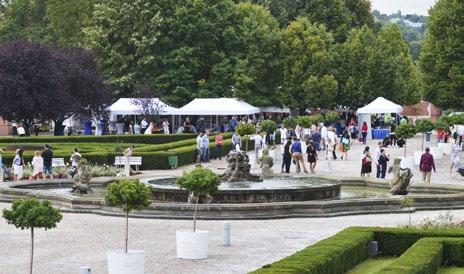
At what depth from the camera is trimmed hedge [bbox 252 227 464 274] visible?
58.5 feet

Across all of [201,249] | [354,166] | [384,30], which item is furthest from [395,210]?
[384,30]

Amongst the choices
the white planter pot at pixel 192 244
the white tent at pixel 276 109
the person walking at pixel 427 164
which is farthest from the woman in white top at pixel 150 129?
the white planter pot at pixel 192 244

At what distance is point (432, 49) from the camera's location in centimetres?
6569

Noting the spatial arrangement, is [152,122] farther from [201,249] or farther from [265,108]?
[201,249]

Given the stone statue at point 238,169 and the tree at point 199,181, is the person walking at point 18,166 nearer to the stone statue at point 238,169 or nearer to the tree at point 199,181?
the stone statue at point 238,169

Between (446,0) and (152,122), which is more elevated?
(446,0)

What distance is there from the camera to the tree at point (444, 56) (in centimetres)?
6344

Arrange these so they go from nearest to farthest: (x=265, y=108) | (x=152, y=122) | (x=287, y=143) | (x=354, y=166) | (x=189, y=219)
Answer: (x=189, y=219) < (x=287, y=143) < (x=354, y=166) < (x=152, y=122) < (x=265, y=108)

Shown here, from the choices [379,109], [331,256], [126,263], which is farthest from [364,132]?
[126,263]

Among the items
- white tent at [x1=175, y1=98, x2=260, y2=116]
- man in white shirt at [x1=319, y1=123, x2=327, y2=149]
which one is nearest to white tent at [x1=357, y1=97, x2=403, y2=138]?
white tent at [x1=175, y1=98, x2=260, y2=116]

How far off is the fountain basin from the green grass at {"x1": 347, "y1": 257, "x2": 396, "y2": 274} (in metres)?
7.69

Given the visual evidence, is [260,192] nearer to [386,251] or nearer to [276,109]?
[386,251]

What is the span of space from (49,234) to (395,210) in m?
9.78

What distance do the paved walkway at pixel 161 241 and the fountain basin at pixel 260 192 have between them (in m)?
2.18
